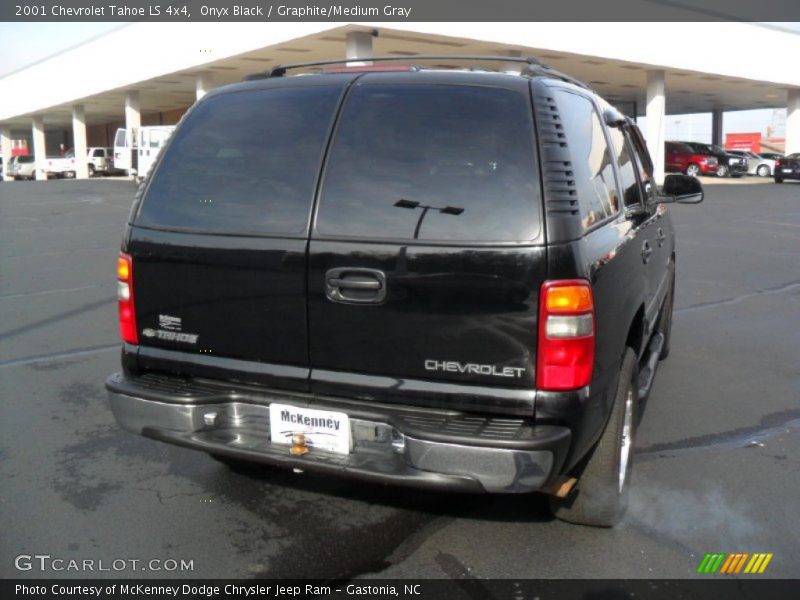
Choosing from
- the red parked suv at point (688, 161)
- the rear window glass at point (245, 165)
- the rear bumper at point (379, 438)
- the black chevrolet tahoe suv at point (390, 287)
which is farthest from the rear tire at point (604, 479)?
the red parked suv at point (688, 161)

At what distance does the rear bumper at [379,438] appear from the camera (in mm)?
2781

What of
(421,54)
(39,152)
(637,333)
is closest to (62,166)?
(39,152)

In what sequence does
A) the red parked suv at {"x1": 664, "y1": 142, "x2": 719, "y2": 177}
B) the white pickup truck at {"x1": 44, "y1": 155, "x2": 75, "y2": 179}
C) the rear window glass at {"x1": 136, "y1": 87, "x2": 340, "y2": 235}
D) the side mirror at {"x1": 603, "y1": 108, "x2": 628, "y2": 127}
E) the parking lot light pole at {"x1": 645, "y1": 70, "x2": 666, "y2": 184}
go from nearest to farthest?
the rear window glass at {"x1": 136, "y1": 87, "x2": 340, "y2": 235} < the side mirror at {"x1": 603, "y1": 108, "x2": 628, "y2": 127} < the parking lot light pole at {"x1": 645, "y1": 70, "x2": 666, "y2": 184} < the red parked suv at {"x1": 664, "y1": 142, "x2": 719, "y2": 177} < the white pickup truck at {"x1": 44, "y1": 155, "x2": 75, "y2": 179}

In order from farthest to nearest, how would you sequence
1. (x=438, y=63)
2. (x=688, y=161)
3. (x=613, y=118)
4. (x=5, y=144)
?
(x=5, y=144) < (x=688, y=161) < (x=438, y=63) < (x=613, y=118)

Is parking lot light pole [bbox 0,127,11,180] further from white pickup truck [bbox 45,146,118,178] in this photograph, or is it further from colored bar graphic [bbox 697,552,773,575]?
colored bar graphic [bbox 697,552,773,575]

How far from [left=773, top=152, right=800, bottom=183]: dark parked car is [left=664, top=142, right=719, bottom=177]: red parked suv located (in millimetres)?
3555

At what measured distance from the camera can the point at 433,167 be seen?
9.87ft

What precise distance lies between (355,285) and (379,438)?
0.60 metres

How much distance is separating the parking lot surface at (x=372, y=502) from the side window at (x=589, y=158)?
1.47 metres

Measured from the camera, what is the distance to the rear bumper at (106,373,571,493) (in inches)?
109

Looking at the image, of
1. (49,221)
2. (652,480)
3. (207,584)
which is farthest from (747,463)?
(49,221)

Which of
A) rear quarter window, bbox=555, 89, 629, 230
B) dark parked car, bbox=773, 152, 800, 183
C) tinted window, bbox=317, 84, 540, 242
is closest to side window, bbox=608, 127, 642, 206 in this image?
rear quarter window, bbox=555, 89, 629, 230

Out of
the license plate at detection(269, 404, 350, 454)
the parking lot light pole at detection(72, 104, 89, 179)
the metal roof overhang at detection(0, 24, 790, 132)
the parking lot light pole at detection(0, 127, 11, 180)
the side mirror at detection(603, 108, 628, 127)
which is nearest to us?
the license plate at detection(269, 404, 350, 454)

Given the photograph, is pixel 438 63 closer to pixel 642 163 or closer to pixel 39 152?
pixel 642 163
